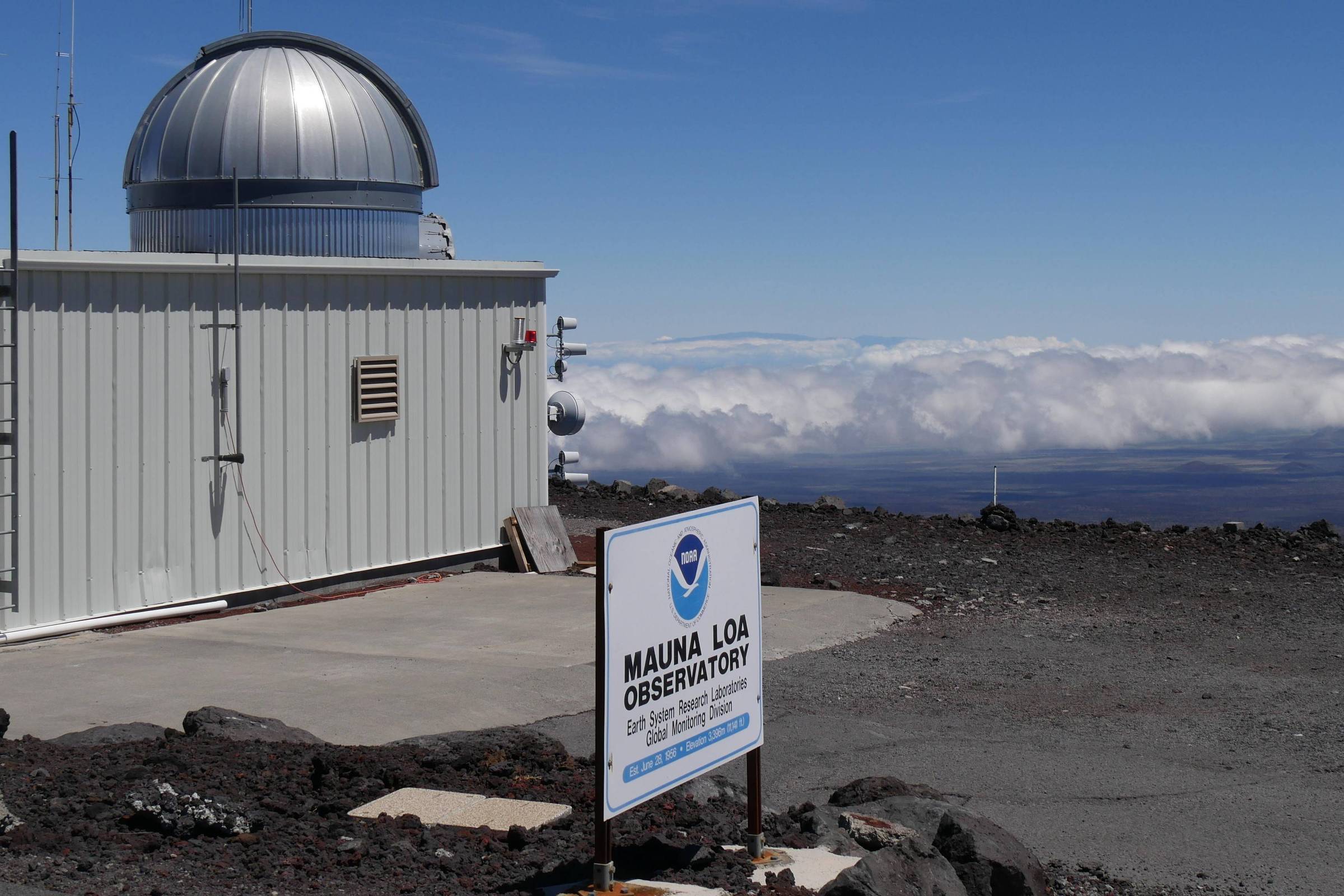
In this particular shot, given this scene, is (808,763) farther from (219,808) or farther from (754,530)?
(219,808)

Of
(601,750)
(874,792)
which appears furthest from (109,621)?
(601,750)

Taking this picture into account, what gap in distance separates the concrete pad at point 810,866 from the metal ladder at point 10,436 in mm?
6855

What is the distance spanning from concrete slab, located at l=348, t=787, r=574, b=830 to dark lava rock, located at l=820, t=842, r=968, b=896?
4.16 ft

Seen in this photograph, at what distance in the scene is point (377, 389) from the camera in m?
12.5

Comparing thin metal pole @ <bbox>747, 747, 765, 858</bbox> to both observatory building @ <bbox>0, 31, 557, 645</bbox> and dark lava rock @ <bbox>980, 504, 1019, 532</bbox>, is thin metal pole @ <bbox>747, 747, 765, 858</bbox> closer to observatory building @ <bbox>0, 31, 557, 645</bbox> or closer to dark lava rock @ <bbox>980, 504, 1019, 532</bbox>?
observatory building @ <bbox>0, 31, 557, 645</bbox>

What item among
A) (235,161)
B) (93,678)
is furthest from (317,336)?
(93,678)

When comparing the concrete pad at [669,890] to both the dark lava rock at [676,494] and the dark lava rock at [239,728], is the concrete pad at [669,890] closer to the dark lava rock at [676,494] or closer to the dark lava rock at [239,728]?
the dark lava rock at [239,728]

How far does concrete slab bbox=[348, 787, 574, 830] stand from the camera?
16.8ft

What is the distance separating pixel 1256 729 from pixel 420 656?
5387mm

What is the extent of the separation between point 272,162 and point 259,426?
3.02 m

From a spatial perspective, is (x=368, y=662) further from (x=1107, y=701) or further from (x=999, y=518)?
(x=999, y=518)

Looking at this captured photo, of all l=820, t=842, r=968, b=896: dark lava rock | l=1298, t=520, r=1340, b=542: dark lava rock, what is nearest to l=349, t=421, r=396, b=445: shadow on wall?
l=820, t=842, r=968, b=896: dark lava rock

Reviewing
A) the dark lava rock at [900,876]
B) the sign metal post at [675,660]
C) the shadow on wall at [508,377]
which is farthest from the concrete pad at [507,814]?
the shadow on wall at [508,377]

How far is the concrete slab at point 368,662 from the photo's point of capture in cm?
776
